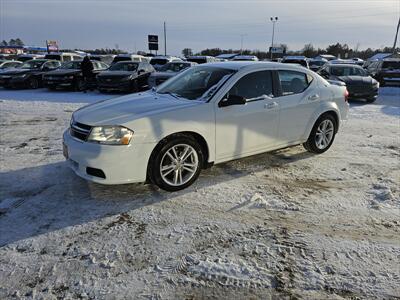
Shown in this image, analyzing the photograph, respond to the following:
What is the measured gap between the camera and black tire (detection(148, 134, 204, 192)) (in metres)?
4.09

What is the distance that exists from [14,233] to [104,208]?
936 millimetres

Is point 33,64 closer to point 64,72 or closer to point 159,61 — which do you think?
point 64,72

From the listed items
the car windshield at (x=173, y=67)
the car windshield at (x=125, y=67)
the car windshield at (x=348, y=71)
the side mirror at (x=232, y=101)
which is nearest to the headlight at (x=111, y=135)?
the side mirror at (x=232, y=101)

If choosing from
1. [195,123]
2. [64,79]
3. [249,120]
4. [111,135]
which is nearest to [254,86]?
[249,120]

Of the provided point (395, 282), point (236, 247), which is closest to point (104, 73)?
point (236, 247)

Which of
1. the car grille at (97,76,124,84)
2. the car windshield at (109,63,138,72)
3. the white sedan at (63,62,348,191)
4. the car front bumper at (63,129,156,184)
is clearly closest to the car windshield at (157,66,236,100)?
the white sedan at (63,62,348,191)

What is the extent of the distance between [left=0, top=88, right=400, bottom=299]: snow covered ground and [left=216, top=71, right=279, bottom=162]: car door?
0.43m

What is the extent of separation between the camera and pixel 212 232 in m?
3.48

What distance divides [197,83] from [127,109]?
1216 mm

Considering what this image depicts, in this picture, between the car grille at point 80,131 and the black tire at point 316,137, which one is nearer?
the car grille at point 80,131

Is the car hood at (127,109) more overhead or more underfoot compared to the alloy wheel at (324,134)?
more overhead

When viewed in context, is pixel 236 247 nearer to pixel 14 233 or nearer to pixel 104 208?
pixel 104 208

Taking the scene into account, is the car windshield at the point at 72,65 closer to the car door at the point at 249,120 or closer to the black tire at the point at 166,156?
the car door at the point at 249,120

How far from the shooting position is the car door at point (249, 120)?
4539mm
